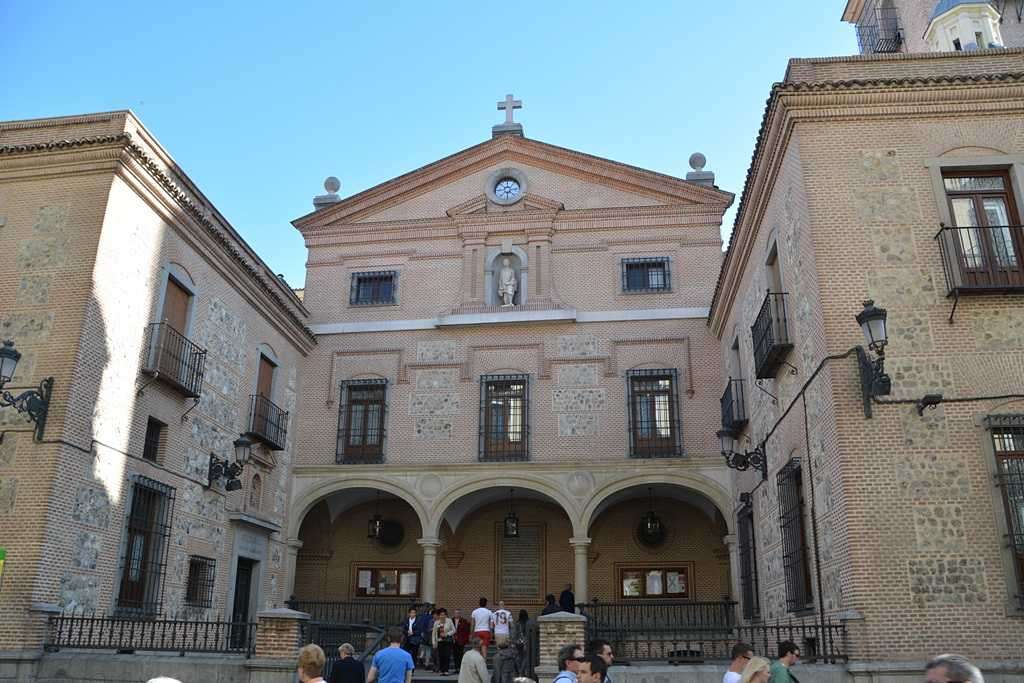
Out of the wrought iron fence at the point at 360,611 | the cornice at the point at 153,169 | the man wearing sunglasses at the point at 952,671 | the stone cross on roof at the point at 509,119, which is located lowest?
the man wearing sunglasses at the point at 952,671

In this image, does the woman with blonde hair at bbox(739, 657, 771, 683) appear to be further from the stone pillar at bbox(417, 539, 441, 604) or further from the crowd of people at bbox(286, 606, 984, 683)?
the stone pillar at bbox(417, 539, 441, 604)

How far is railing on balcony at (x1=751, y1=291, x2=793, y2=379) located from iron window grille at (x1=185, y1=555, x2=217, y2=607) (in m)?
10.3

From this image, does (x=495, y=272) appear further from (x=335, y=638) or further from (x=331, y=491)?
(x=335, y=638)

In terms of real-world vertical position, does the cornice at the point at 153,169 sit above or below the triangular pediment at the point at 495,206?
below

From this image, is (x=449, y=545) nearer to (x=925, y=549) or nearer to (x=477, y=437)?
(x=477, y=437)

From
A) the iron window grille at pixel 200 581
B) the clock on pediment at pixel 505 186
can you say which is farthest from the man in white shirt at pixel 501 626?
the clock on pediment at pixel 505 186

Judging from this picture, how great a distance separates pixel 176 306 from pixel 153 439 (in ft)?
7.84

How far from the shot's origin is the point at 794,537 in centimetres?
1215

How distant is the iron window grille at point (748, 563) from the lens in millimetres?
15578

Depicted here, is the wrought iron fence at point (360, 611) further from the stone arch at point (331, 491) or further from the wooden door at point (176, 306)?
the wooden door at point (176, 306)

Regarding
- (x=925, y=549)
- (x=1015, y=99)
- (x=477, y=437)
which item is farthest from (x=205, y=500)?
(x=1015, y=99)

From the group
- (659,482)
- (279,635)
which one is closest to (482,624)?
(279,635)

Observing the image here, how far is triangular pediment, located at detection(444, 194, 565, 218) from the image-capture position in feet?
71.1

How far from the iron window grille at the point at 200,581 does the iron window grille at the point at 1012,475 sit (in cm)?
1264
